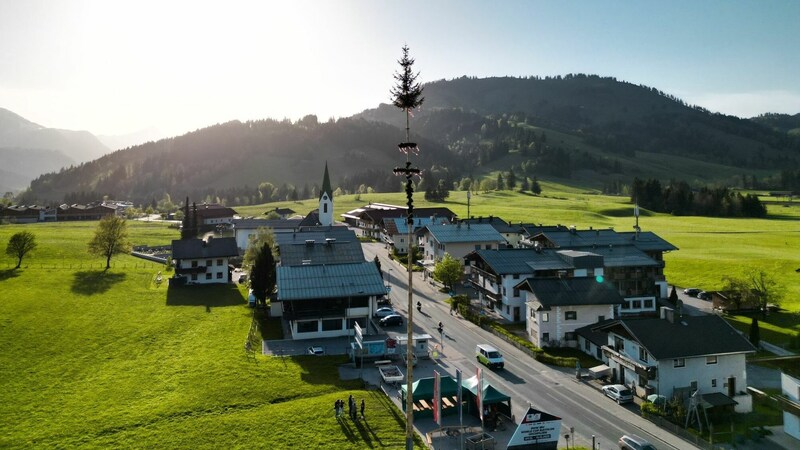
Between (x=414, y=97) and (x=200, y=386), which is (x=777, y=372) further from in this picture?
(x=200, y=386)

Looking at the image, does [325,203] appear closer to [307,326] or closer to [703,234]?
[307,326]

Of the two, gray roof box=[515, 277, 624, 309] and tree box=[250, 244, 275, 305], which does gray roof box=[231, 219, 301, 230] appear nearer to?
tree box=[250, 244, 275, 305]

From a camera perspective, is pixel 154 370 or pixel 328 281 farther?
pixel 328 281

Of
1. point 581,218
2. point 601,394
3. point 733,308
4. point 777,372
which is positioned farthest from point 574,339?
point 581,218

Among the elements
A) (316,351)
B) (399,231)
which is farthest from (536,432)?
(399,231)

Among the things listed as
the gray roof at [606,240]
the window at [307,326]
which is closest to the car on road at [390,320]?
the window at [307,326]
